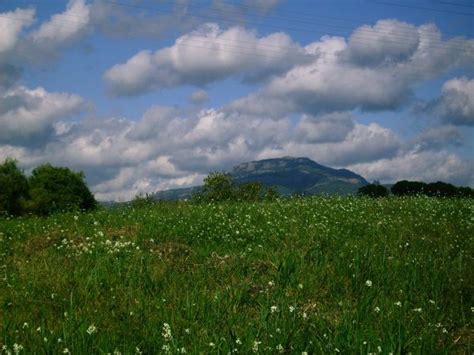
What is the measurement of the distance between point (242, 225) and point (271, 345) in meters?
9.54

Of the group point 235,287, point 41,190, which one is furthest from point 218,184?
point 235,287

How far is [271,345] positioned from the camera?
616 centimetres

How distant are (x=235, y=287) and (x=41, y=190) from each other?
20993 millimetres

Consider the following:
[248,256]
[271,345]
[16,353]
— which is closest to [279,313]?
[271,345]

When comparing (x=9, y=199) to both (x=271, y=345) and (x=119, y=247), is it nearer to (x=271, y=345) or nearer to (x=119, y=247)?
(x=119, y=247)

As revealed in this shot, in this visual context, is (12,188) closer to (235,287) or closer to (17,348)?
(235,287)

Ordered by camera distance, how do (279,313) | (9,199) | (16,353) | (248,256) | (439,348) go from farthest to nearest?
(9,199) < (248,256) < (279,313) < (439,348) < (16,353)

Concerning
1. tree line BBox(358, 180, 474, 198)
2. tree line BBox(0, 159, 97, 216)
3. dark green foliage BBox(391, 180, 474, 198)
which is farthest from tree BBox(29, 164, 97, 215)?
dark green foliage BBox(391, 180, 474, 198)

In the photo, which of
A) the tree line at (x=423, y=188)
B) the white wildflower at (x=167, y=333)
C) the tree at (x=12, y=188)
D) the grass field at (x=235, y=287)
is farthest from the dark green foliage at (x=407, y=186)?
the white wildflower at (x=167, y=333)

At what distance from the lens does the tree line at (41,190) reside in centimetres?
2611

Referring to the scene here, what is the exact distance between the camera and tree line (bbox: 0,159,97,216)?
85.7 feet

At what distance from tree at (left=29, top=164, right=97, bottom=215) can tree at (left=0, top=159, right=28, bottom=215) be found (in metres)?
0.50

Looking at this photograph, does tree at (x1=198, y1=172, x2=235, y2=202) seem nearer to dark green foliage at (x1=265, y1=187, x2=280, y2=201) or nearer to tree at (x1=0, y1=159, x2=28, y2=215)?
dark green foliage at (x1=265, y1=187, x2=280, y2=201)

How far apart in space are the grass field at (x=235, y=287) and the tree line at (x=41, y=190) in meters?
10.3
